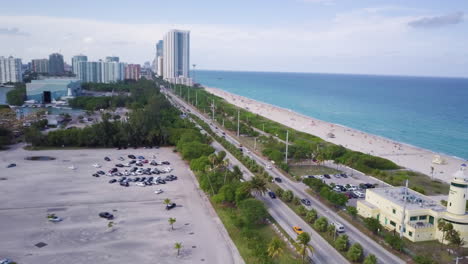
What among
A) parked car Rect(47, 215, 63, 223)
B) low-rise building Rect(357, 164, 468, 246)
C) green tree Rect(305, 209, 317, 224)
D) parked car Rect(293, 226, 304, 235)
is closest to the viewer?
low-rise building Rect(357, 164, 468, 246)

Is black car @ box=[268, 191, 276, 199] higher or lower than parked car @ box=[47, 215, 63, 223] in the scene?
higher

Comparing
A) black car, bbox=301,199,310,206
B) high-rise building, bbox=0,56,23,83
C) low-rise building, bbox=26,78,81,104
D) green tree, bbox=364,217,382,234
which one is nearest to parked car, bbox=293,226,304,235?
green tree, bbox=364,217,382,234

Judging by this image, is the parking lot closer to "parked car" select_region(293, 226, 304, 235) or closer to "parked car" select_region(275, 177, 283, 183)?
"parked car" select_region(293, 226, 304, 235)

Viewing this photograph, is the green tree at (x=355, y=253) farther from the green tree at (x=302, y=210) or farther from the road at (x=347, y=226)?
the green tree at (x=302, y=210)

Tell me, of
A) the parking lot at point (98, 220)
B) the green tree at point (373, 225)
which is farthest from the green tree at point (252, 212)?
the green tree at point (373, 225)

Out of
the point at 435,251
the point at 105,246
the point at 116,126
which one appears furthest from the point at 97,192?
the point at 435,251

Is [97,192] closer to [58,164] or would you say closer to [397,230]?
[58,164]

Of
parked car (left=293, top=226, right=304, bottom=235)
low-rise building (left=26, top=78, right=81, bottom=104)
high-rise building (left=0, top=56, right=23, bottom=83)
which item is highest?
high-rise building (left=0, top=56, right=23, bottom=83)
